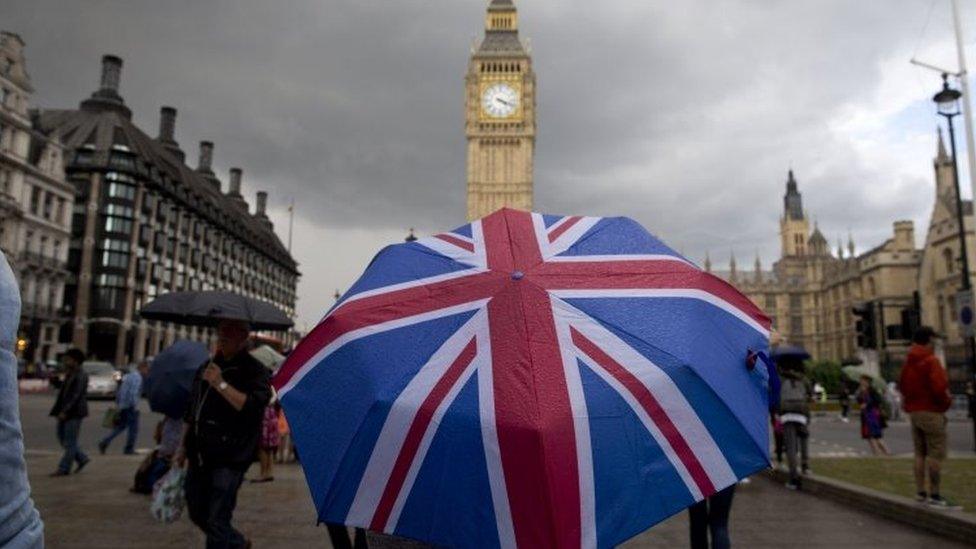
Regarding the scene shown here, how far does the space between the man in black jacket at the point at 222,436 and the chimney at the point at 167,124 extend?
290 feet

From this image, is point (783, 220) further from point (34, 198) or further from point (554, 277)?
point (554, 277)

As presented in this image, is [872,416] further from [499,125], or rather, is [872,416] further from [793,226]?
[793,226]

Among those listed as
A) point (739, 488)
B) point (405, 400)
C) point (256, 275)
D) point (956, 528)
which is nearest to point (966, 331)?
point (739, 488)

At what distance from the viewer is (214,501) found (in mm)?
4477

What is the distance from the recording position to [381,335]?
2.36 meters

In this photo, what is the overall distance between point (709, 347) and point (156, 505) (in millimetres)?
4140

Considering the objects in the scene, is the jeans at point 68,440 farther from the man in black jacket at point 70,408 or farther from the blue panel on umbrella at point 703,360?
the blue panel on umbrella at point 703,360

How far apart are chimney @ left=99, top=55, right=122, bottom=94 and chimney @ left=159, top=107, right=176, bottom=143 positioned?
14.3m

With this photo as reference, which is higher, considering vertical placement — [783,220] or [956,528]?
[783,220]

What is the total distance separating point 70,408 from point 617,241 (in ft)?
34.0

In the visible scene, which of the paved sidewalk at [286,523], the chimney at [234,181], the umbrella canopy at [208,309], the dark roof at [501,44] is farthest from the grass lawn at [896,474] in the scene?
the chimney at [234,181]

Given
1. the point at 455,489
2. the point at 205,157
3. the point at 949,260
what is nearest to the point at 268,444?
the point at 455,489

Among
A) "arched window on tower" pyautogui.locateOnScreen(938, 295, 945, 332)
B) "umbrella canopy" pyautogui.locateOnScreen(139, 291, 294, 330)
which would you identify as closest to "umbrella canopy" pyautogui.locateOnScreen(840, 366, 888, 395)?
"umbrella canopy" pyautogui.locateOnScreen(139, 291, 294, 330)

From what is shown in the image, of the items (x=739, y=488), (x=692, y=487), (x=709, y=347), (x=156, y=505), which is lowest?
(x=739, y=488)
